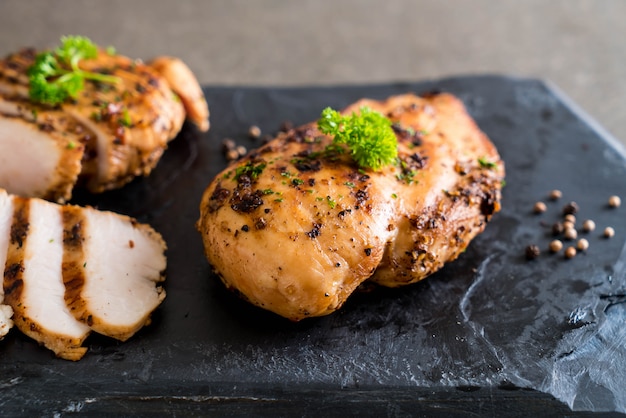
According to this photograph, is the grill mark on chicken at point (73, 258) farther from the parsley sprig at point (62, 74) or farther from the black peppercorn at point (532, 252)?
the black peppercorn at point (532, 252)

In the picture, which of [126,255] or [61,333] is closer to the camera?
[61,333]

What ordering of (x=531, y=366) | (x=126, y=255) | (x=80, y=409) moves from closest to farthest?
(x=80, y=409) → (x=531, y=366) → (x=126, y=255)

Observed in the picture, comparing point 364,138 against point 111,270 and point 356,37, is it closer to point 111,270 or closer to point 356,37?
point 111,270

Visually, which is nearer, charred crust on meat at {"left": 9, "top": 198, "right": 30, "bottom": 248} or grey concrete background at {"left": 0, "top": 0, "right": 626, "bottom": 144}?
charred crust on meat at {"left": 9, "top": 198, "right": 30, "bottom": 248}

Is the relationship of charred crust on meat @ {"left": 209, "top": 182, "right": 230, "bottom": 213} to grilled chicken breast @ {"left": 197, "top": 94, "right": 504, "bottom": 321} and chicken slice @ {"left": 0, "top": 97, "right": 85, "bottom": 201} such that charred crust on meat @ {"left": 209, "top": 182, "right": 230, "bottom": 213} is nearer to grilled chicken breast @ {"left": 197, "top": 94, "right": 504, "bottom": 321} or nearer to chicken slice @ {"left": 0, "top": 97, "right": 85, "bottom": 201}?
grilled chicken breast @ {"left": 197, "top": 94, "right": 504, "bottom": 321}

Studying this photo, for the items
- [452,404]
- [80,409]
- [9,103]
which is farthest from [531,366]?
[9,103]

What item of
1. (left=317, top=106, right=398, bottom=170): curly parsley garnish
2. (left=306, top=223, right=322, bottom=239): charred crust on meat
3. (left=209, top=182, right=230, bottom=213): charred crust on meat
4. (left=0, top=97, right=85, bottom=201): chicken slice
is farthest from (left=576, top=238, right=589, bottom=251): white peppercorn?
(left=0, top=97, right=85, bottom=201): chicken slice

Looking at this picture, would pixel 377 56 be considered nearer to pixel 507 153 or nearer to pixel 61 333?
pixel 507 153
